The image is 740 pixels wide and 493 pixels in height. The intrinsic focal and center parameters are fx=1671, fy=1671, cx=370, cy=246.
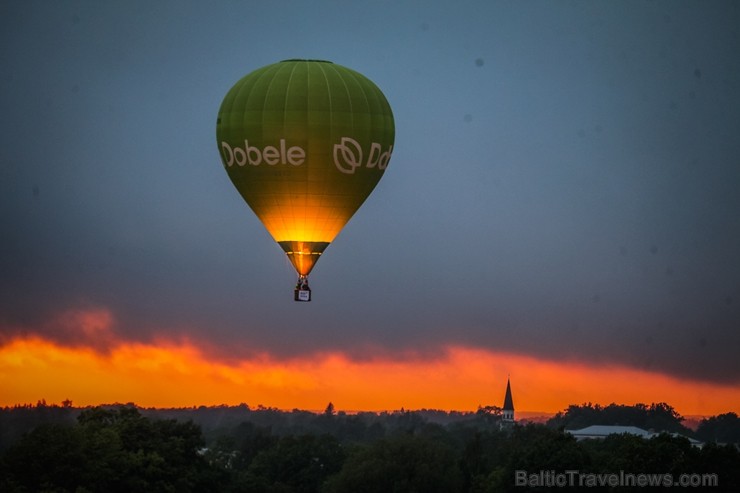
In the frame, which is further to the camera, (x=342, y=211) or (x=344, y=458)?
(x=344, y=458)

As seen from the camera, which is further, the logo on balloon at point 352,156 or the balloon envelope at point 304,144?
the logo on balloon at point 352,156

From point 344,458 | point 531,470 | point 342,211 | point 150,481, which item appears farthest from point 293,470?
point 342,211

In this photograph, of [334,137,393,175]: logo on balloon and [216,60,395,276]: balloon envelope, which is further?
[334,137,393,175]: logo on balloon

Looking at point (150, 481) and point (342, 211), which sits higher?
point (342, 211)

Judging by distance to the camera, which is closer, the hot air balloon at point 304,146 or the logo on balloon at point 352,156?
the hot air balloon at point 304,146

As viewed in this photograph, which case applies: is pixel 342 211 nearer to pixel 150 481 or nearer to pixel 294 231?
pixel 294 231

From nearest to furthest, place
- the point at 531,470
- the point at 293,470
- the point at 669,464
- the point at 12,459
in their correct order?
the point at 12,459, the point at 669,464, the point at 531,470, the point at 293,470
